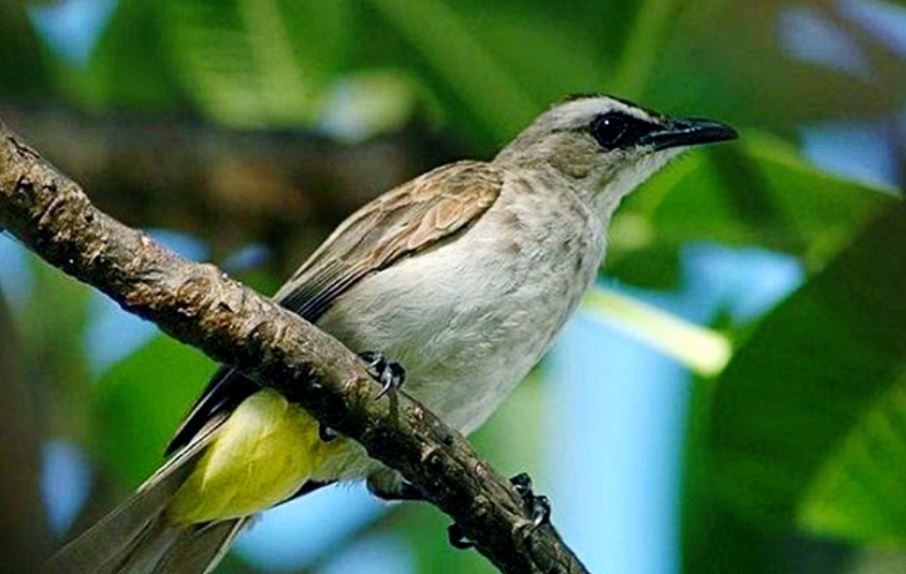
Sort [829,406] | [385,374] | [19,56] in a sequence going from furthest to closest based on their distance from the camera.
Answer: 1. [19,56]
2. [829,406]
3. [385,374]

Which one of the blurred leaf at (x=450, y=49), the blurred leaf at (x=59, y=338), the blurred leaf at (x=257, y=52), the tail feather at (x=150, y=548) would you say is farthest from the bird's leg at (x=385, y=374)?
the blurred leaf at (x=257, y=52)

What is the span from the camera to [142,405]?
4461 mm

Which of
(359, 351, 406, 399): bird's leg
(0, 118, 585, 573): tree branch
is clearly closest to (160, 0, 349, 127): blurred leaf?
(359, 351, 406, 399): bird's leg

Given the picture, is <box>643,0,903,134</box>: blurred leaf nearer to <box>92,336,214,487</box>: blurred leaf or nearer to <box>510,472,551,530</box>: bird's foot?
<box>510,472,551,530</box>: bird's foot

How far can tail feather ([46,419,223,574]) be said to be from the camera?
10.6 feet

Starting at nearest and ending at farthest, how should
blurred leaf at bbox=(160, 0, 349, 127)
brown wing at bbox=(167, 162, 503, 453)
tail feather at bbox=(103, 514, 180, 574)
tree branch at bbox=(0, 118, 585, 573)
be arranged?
tree branch at bbox=(0, 118, 585, 573)
tail feather at bbox=(103, 514, 180, 574)
brown wing at bbox=(167, 162, 503, 453)
blurred leaf at bbox=(160, 0, 349, 127)

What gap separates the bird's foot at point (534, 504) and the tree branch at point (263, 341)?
0.14ft

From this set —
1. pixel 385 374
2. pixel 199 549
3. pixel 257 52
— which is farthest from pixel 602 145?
pixel 385 374

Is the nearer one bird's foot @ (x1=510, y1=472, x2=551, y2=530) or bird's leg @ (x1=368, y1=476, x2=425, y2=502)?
bird's foot @ (x1=510, y1=472, x2=551, y2=530)

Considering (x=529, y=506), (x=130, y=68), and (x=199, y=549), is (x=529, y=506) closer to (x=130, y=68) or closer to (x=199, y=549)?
(x=199, y=549)

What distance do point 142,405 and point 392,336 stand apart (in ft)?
3.35

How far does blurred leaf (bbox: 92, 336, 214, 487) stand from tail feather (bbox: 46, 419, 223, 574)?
2.79 feet

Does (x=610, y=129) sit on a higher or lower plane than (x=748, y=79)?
lower

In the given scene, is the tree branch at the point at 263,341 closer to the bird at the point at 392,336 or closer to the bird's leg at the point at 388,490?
the bird at the point at 392,336
